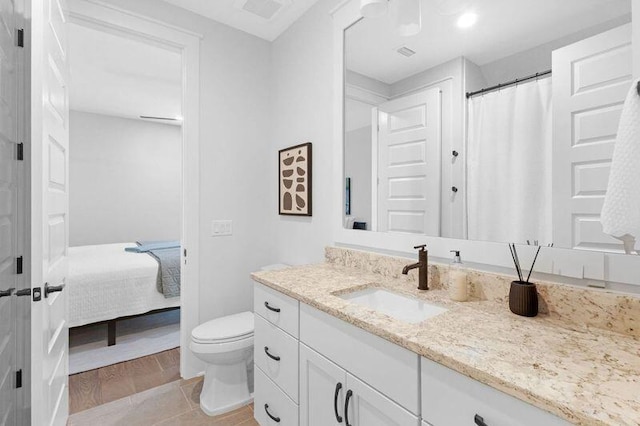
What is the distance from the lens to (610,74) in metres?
0.95

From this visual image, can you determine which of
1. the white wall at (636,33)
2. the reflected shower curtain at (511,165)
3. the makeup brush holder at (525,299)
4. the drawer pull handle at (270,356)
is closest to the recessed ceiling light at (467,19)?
the reflected shower curtain at (511,165)

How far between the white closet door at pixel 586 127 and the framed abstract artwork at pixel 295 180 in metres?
1.44

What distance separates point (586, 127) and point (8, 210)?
2181 mm

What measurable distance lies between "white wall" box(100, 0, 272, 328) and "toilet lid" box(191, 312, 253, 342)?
328 mm

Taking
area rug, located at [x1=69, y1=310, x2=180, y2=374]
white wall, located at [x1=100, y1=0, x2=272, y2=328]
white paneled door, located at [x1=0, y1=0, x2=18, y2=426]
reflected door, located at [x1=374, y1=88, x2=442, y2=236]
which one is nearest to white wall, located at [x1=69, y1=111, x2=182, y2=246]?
area rug, located at [x1=69, y1=310, x2=180, y2=374]

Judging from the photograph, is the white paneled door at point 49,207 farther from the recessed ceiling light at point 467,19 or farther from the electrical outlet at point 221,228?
the recessed ceiling light at point 467,19

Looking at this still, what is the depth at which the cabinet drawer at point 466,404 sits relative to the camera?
2.15 ft

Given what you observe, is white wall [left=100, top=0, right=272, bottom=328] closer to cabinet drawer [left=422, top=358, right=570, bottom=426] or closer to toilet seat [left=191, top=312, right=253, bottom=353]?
toilet seat [left=191, top=312, right=253, bottom=353]

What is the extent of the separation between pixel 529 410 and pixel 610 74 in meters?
1.01

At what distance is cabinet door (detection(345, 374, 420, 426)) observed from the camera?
0.92 metres

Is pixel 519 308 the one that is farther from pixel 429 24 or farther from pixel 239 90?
pixel 239 90

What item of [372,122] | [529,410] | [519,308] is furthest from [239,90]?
[529,410]

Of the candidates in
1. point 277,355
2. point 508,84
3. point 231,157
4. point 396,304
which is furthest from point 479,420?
point 231,157

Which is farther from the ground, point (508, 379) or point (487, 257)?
point (487, 257)
